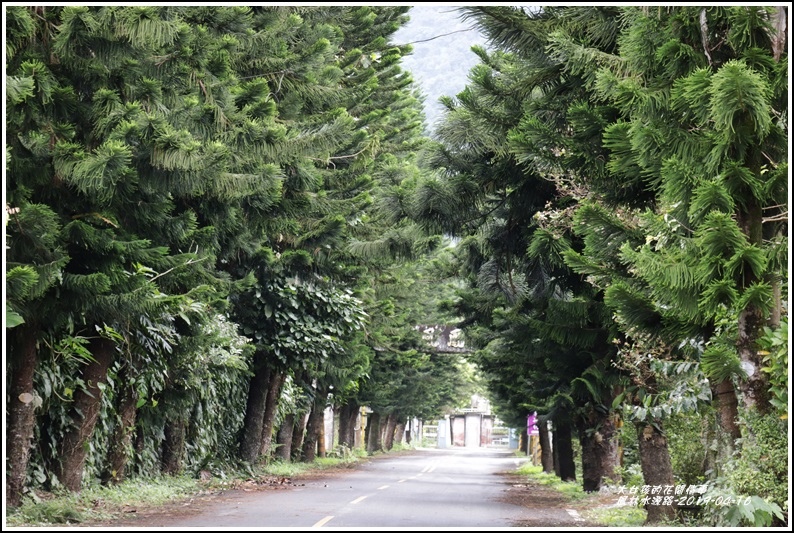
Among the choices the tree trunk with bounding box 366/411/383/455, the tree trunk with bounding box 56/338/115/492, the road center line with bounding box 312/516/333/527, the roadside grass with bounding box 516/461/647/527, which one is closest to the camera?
the road center line with bounding box 312/516/333/527

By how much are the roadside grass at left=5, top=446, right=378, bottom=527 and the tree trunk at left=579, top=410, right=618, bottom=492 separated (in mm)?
7004

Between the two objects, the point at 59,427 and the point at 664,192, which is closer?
the point at 664,192

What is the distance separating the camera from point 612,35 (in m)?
8.52

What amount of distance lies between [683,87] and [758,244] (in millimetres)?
1271

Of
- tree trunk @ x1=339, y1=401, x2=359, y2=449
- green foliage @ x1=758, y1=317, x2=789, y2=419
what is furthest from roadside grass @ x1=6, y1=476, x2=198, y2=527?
tree trunk @ x1=339, y1=401, x2=359, y2=449

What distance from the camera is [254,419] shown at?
68.4 feet

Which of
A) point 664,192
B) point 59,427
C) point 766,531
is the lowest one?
point 766,531

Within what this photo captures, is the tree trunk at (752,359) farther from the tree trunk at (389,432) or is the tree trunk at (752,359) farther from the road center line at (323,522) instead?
→ the tree trunk at (389,432)

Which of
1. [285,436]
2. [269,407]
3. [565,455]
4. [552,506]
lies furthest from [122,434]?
[285,436]

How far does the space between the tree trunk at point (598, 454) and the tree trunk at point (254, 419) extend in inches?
289

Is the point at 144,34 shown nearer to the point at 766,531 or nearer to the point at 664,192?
the point at 664,192

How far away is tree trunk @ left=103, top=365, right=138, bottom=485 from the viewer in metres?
13.3

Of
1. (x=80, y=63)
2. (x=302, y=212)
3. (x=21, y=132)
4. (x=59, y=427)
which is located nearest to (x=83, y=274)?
(x=21, y=132)

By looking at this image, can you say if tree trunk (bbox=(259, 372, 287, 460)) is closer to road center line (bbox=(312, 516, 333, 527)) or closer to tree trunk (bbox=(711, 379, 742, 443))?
road center line (bbox=(312, 516, 333, 527))
